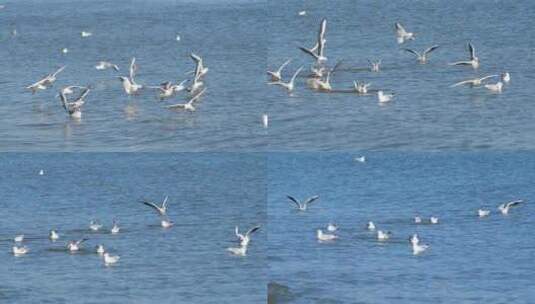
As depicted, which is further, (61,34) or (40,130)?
(61,34)

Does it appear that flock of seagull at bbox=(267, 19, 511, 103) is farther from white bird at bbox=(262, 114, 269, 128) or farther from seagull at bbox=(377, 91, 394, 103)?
white bird at bbox=(262, 114, 269, 128)

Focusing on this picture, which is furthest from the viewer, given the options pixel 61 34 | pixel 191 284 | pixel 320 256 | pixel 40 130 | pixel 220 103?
pixel 61 34

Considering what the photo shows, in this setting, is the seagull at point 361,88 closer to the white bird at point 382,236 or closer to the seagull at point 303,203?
the seagull at point 303,203

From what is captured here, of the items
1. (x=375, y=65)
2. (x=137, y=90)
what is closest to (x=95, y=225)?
(x=137, y=90)

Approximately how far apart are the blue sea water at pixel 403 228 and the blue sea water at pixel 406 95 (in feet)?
3.68

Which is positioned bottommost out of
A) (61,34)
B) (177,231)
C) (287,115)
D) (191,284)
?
(191,284)

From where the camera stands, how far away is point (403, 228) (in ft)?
71.5

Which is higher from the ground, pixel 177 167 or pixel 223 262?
pixel 177 167

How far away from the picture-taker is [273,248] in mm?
19719

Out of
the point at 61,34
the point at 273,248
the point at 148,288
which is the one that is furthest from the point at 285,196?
the point at 61,34

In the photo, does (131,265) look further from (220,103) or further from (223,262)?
(220,103)

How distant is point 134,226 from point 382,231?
11.8 feet

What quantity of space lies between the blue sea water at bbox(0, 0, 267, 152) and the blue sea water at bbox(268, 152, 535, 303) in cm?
149

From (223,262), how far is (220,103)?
4.50 metres
